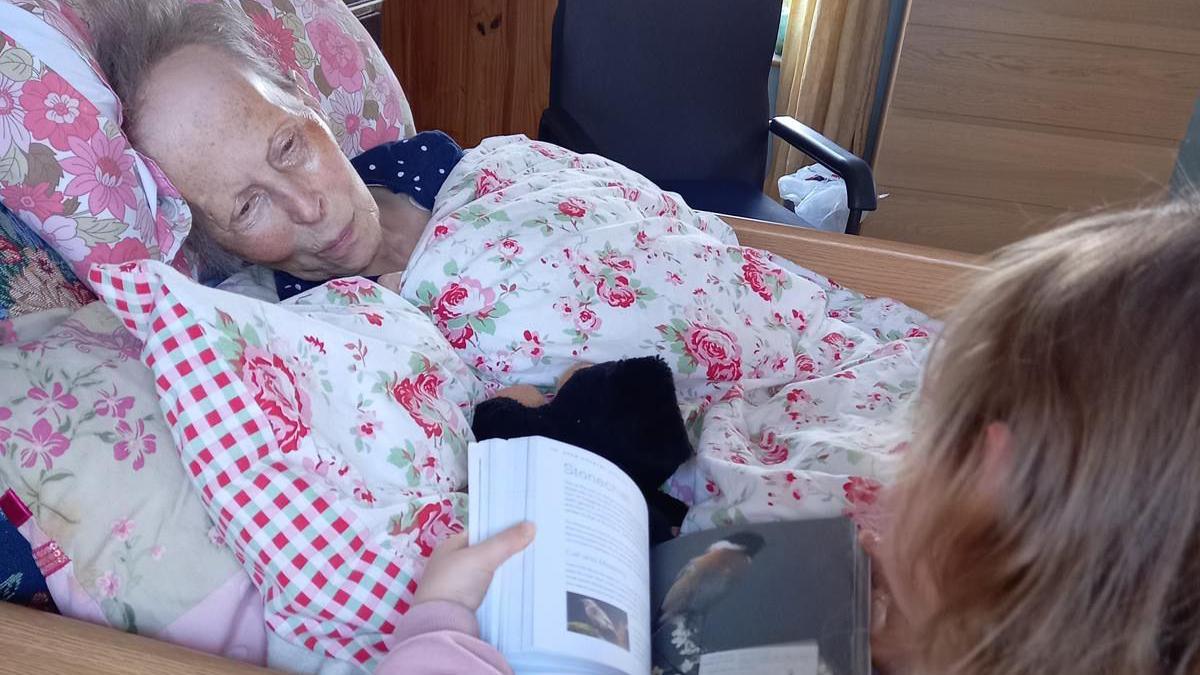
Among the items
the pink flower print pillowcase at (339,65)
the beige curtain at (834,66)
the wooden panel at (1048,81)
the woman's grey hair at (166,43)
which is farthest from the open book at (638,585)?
the beige curtain at (834,66)

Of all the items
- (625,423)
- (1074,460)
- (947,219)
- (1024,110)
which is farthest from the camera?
(947,219)

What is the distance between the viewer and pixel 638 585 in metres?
0.76

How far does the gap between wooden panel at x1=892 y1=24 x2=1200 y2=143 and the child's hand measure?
225cm

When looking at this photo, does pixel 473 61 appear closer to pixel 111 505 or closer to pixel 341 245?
pixel 341 245

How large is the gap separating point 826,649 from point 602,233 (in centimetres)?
64

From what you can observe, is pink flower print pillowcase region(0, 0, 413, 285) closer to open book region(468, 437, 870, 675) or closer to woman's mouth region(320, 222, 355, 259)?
woman's mouth region(320, 222, 355, 259)

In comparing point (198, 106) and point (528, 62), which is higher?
point (198, 106)

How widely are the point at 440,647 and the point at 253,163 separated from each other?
29.0 inches

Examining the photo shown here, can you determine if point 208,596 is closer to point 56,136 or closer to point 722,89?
point 56,136

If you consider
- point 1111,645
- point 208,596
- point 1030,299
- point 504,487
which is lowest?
point 208,596

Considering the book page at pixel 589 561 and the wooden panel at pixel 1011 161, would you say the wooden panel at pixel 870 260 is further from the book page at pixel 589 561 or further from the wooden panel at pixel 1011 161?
the wooden panel at pixel 1011 161

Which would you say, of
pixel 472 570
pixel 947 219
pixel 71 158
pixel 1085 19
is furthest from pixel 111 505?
pixel 1085 19

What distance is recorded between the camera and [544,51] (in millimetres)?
3029

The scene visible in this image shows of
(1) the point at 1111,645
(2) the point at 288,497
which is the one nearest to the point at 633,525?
(2) the point at 288,497
